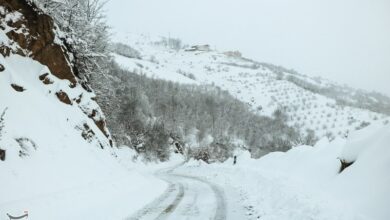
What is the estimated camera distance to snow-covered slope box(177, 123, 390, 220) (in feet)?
33.9

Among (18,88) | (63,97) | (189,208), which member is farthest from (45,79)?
(189,208)

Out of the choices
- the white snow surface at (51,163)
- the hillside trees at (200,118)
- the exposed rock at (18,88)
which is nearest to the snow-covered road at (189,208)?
the white snow surface at (51,163)

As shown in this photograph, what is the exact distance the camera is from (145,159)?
51.6 meters

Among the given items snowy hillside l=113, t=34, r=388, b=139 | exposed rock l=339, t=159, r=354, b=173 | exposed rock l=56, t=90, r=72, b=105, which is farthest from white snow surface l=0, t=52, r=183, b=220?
snowy hillside l=113, t=34, r=388, b=139

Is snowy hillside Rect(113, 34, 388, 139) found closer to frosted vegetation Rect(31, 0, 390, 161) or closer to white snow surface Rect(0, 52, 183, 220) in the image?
frosted vegetation Rect(31, 0, 390, 161)

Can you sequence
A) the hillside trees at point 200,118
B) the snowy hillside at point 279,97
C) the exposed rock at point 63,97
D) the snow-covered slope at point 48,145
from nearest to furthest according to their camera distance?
the snow-covered slope at point 48,145, the exposed rock at point 63,97, the hillside trees at point 200,118, the snowy hillside at point 279,97

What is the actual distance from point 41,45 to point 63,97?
9.12 feet

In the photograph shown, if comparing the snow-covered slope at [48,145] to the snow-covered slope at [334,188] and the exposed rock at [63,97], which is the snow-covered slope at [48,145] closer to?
the exposed rock at [63,97]

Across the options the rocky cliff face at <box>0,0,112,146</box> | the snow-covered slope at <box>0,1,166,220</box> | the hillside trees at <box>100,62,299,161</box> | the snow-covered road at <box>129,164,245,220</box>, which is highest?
the rocky cliff face at <box>0,0,112,146</box>

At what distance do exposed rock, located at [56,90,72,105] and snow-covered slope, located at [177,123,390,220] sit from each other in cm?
952

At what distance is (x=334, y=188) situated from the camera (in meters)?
13.6

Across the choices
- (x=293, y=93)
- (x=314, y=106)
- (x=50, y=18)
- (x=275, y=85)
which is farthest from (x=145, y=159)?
(x=275, y=85)

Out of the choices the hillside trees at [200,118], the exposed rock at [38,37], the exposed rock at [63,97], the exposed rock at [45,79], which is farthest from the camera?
the hillside trees at [200,118]

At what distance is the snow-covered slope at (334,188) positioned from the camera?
1034 centimetres
